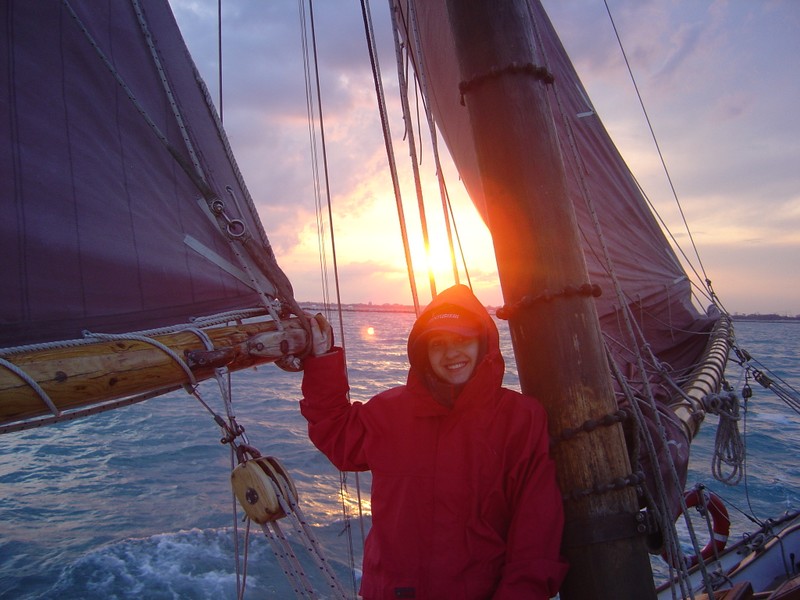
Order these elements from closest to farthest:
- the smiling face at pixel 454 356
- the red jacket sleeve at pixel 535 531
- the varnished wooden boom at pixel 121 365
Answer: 1. the varnished wooden boom at pixel 121 365
2. the red jacket sleeve at pixel 535 531
3. the smiling face at pixel 454 356

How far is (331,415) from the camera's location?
1.83m

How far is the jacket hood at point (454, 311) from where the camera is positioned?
1.83 metres

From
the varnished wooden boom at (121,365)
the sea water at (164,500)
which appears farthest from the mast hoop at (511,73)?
the sea water at (164,500)

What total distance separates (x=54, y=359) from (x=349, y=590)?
226 inches

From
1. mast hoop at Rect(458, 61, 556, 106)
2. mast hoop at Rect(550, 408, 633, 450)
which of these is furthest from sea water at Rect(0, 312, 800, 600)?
mast hoop at Rect(458, 61, 556, 106)

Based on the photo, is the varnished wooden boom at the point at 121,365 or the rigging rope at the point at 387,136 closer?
the varnished wooden boom at the point at 121,365

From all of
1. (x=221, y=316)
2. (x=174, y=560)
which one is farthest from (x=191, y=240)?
(x=174, y=560)

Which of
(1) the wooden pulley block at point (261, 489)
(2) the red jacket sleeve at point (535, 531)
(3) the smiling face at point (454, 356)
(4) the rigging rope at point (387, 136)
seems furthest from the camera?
(4) the rigging rope at point (387, 136)

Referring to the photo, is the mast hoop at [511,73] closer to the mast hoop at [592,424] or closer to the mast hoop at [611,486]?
the mast hoop at [592,424]

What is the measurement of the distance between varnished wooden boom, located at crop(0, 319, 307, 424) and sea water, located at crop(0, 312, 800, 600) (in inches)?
58.7

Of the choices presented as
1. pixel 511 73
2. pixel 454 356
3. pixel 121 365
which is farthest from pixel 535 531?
pixel 511 73

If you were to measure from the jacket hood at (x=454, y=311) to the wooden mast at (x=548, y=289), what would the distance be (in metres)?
0.16

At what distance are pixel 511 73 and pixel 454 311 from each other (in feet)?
2.77

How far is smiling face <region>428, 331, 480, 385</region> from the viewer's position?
1773mm
